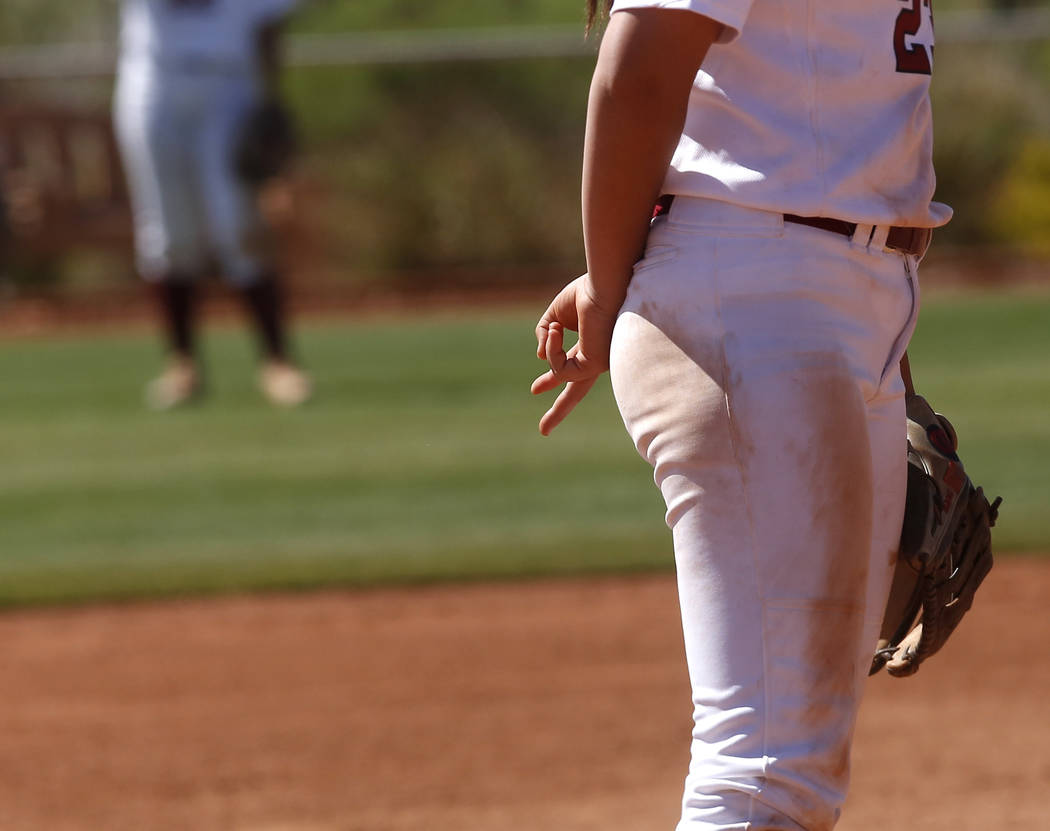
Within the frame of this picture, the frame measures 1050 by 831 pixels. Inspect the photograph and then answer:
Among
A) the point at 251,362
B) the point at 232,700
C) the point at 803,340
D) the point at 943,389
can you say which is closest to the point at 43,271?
the point at 251,362

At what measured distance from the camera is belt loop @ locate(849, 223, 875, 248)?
1660mm

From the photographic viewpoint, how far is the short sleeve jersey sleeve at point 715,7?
1531 mm

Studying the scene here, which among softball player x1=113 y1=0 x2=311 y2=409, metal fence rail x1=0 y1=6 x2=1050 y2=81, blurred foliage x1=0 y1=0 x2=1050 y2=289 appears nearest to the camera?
softball player x1=113 y1=0 x2=311 y2=409

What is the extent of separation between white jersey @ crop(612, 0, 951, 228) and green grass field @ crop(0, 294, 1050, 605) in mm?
3136

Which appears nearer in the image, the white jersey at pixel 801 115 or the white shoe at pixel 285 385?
the white jersey at pixel 801 115

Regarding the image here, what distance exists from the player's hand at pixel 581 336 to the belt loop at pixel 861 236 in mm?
262

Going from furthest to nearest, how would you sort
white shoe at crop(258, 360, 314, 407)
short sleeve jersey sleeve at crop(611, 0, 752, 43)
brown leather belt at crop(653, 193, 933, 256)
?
white shoe at crop(258, 360, 314, 407) < brown leather belt at crop(653, 193, 933, 256) < short sleeve jersey sleeve at crop(611, 0, 752, 43)

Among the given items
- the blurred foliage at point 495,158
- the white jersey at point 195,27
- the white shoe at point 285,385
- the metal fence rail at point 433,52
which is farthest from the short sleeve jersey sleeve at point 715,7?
the metal fence rail at point 433,52

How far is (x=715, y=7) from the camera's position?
1.54 metres

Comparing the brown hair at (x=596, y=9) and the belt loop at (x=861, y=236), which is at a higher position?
the brown hair at (x=596, y=9)

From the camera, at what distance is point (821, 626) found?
165 centimetres

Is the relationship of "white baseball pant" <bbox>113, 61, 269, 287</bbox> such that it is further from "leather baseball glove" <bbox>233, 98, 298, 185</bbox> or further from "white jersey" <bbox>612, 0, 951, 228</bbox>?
"white jersey" <bbox>612, 0, 951, 228</bbox>

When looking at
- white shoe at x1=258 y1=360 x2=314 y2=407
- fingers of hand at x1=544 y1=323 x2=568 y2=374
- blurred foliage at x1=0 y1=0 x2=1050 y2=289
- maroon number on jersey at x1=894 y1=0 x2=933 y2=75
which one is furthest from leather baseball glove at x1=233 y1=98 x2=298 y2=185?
maroon number on jersey at x1=894 y1=0 x2=933 y2=75

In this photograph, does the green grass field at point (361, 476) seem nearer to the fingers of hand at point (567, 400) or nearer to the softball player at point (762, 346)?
the fingers of hand at point (567, 400)
